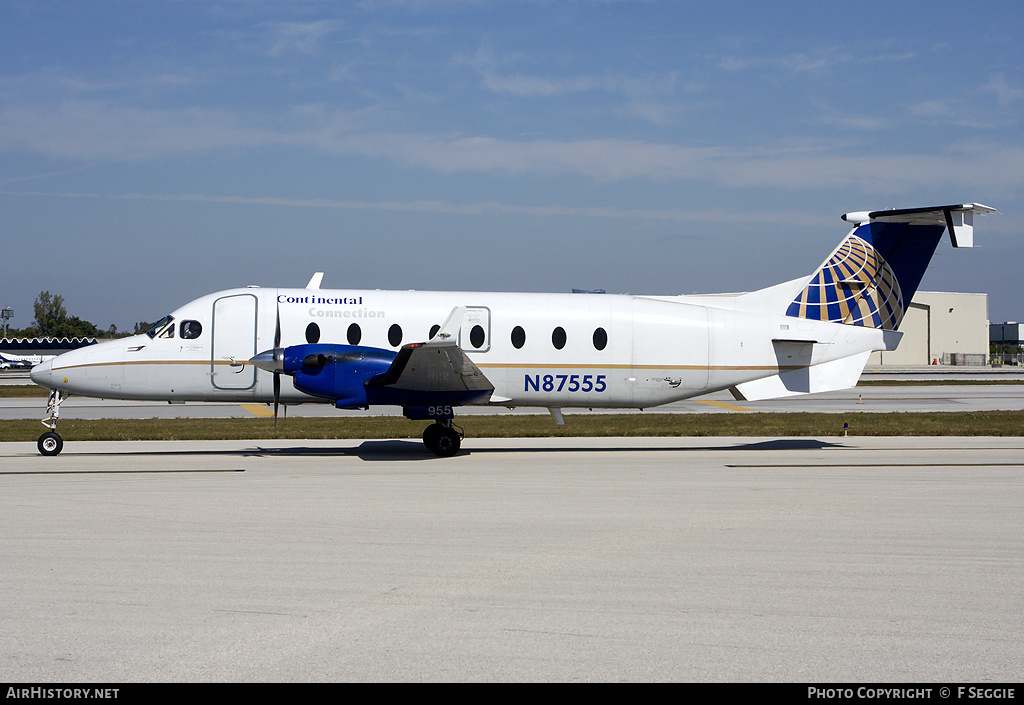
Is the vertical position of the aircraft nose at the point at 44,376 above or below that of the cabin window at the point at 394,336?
below

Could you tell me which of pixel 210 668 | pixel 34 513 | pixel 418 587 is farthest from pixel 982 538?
pixel 34 513

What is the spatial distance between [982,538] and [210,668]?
778 cm

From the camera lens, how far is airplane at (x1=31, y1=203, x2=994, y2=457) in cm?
1627

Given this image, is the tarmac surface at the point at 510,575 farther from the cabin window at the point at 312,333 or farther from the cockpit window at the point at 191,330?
the cockpit window at the point at 191,330

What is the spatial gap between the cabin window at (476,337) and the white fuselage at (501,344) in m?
0.03

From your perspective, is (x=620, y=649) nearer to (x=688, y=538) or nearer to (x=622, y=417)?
(x=688, y=538)

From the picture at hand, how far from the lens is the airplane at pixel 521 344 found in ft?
53.4

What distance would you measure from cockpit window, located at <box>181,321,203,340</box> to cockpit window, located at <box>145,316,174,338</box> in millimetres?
253

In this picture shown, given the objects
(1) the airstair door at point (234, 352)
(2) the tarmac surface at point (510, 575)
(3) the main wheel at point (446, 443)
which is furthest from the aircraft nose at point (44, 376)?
(3) the main wheel at point (446, 443)

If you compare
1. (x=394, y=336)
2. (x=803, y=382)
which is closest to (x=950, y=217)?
(x=803, y=382)

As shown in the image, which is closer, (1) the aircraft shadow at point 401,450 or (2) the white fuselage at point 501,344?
(1) the aircraft shadow at point 401,450

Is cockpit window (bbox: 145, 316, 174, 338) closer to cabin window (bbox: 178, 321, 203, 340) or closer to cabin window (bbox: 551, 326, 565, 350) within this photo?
cabin window (bbox: 178, 321, 203, 340)

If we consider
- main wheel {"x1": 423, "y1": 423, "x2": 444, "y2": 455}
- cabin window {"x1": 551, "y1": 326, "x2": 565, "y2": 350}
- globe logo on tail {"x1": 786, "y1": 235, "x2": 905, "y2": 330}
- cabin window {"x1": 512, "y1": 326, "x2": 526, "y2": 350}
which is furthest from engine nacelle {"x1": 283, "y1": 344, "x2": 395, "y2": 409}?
globe logo on tail {"x1": 786, "y1": 235, "x2": 905, "y2": 330}

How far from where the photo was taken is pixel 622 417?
27062 millimetres
